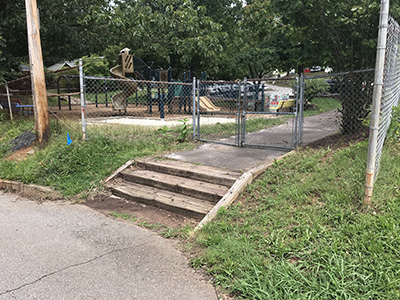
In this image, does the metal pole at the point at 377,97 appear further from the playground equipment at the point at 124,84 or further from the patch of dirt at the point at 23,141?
the playground equipment at the point at 124,84

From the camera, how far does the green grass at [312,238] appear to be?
2.86m

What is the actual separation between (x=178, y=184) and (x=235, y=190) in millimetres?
1061

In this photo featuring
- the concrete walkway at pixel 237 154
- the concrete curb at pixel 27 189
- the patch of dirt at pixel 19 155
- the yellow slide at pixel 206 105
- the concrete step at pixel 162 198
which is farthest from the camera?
the yellow slide at pixel 206 105

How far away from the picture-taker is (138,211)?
16.5 ft

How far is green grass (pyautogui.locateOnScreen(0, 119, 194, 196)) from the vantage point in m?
6.18

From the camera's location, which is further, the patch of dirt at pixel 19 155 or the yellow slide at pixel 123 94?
the yellow slide at pixel 123 94

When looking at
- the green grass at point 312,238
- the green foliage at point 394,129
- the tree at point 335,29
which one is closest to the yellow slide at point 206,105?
the tree at point 335,29

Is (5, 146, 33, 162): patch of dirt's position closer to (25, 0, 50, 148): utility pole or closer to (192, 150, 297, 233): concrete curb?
(25, 0, 50, 148): utility pole

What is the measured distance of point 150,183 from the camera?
18.9 feet

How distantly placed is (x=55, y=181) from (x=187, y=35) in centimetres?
1279

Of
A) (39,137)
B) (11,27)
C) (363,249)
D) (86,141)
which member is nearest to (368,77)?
(363,249)

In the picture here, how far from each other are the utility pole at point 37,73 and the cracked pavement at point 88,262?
309cm

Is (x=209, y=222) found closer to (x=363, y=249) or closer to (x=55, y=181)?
(x=363, y=249)

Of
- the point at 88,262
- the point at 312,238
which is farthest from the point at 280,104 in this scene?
the point at 88,262
